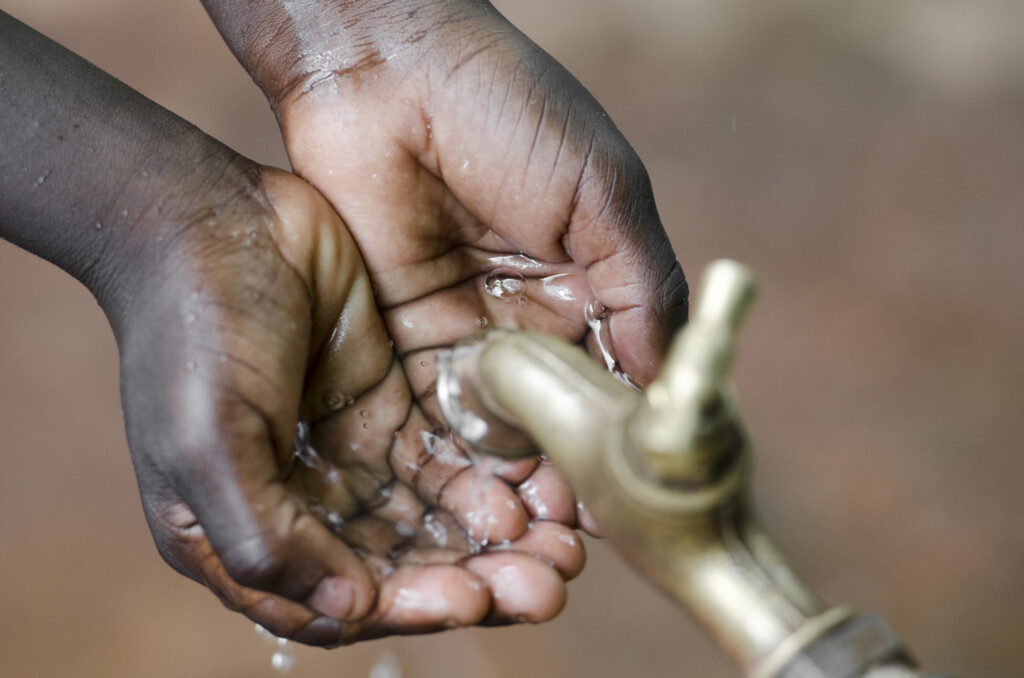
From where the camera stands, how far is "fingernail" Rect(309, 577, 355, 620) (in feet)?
1.90

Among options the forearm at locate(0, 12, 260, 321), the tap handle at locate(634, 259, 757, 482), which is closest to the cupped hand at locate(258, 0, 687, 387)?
the forearm at locate(0, 12, 260, 321)

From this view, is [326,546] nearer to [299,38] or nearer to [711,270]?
[711,270]

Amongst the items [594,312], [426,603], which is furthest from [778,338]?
[426,603]

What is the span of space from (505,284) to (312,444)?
218mm

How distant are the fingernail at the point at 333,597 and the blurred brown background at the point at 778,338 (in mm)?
511

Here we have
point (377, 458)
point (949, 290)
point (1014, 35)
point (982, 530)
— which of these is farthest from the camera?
point (1014, 35)

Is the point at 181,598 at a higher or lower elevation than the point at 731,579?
lower

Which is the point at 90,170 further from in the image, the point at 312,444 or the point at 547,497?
the point at 547,497

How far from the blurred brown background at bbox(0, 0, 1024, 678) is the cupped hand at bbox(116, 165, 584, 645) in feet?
1.45

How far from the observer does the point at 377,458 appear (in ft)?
2.33

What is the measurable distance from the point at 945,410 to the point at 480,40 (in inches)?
33.6

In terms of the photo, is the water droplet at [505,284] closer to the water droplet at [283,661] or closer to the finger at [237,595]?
the finger at [237,595]

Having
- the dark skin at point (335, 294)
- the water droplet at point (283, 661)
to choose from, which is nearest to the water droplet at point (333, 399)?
the dark skin at point (335, 294)

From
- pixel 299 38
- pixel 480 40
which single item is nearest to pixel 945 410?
pixel 480 40
